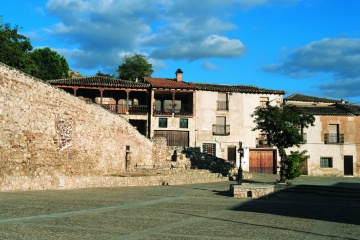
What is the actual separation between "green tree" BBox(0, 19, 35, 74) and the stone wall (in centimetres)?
1598

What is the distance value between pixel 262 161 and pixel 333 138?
7.95 m

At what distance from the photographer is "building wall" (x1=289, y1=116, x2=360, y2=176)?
37781 mm

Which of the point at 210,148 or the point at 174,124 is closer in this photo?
the point at 174,124

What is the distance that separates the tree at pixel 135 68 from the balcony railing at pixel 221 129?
1999cm

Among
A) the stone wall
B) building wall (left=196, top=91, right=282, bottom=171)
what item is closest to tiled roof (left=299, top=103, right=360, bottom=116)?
building wall (left=196, top=91, right=282, bottom=171)

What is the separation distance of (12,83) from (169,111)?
2430cm

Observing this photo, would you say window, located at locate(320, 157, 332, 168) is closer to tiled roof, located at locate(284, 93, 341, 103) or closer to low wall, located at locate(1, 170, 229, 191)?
tiled roof, located at locate(284, 93, 341, 103)

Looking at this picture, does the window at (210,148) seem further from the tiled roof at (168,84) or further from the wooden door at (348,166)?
the wooden door at (348,166)

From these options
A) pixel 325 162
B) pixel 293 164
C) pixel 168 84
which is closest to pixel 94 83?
pixel 168 84

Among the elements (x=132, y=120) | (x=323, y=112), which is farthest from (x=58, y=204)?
(x=323, y=112)

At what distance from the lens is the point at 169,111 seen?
123 feet

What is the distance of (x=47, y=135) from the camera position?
16109 millimetres

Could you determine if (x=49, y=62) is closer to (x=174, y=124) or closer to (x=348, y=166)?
(x=174, y=124)

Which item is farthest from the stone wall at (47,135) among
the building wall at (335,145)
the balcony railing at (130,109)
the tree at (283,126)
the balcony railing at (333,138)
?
the balcony railing at (333,138)
